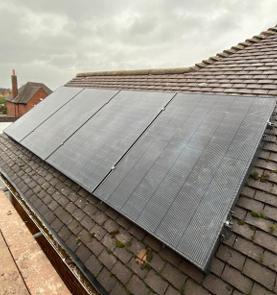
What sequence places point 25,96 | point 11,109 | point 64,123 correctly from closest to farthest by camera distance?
point 64,123
point 25,96
point 11,109

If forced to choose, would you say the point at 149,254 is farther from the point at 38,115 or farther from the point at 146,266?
the point at 38,115

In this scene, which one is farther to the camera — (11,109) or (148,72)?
(11,109)

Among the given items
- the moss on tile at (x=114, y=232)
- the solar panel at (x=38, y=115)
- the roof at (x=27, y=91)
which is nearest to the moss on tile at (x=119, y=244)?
the moss on tile at (x=114, y=232)

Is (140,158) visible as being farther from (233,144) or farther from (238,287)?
(238,287)

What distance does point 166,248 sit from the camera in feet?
8.31

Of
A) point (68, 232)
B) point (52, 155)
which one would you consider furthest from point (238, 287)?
point (52, 155)

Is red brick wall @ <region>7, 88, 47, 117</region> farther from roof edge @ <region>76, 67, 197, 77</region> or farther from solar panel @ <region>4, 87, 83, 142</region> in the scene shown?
solar panel @ <region>4, 87, 83, 142</region>

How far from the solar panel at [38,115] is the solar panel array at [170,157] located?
5.62ft

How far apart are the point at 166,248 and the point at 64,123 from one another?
466 cm

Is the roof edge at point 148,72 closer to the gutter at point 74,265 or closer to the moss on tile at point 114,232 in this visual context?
the moss on tile at point 114,232

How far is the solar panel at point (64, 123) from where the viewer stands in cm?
518

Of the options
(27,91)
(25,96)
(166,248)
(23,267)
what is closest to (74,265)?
(23,267)

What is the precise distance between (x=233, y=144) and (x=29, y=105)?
42296mm

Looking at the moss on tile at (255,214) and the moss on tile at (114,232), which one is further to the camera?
the moss on tile at (114,232)
